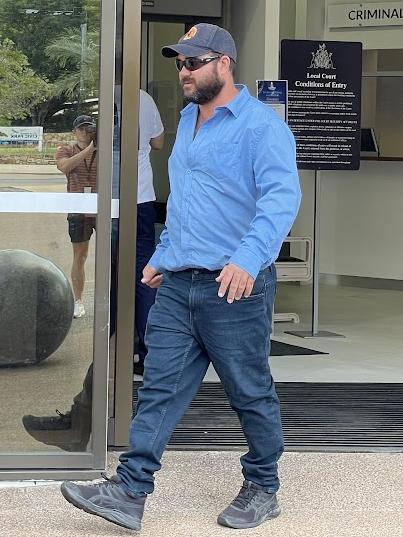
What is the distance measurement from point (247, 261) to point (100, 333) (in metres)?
1.12

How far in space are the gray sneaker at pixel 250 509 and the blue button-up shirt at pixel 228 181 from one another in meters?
0.88

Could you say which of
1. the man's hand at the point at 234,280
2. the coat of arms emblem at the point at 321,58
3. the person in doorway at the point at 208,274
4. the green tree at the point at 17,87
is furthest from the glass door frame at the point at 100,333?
the coat of arms emblem at the point at 321,58

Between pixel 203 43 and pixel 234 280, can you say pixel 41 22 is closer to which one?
pixel 203 43

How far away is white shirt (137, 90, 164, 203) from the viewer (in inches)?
268

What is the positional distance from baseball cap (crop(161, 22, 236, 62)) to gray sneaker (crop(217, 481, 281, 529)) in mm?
1609

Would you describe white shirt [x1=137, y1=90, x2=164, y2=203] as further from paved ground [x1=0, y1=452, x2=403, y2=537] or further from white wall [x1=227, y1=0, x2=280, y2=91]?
white wall [x1=227, y1=0, x2=280, y2=91]

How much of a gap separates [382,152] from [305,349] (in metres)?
4.19

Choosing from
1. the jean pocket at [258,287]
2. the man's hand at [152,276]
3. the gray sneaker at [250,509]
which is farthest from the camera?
the man's hand at [152,276]

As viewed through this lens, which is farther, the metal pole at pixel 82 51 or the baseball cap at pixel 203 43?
the metal pole at pixel 82 51

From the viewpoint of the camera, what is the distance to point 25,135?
194 inches

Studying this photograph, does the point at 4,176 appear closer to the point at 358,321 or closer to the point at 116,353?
the point at 116,353

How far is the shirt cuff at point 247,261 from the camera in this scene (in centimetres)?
402

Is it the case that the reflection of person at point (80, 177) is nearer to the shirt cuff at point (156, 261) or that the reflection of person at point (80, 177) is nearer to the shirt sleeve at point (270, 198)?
the shirt cuff at point (156, 261)

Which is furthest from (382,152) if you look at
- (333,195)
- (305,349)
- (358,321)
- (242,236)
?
(242,236)
